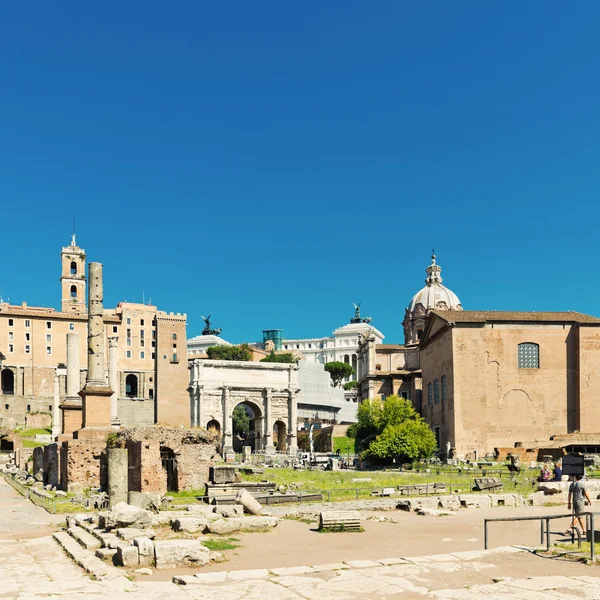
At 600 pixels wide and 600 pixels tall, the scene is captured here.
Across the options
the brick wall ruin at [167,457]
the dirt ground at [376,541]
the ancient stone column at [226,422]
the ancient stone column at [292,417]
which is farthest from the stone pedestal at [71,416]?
the ancient stone column at [292,417]

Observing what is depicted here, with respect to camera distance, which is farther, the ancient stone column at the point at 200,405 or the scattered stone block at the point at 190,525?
the ancient stone column at the point at 200,405

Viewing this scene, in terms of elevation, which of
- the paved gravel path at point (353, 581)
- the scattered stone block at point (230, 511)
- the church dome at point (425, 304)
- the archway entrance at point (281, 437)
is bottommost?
the archway entrance at point (281, 437)

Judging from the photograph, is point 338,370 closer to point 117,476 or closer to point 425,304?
point 425,304

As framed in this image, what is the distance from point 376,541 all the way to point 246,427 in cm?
6089

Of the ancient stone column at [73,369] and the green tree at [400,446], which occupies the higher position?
the ancient stone column at [73,369]

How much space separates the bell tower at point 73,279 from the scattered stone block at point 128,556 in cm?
7734

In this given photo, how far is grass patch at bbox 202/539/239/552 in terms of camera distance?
41.1 feet

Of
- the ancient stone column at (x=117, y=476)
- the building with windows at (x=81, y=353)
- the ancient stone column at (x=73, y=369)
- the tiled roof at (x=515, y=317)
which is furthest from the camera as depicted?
the building with windows at (x=81, y=353)

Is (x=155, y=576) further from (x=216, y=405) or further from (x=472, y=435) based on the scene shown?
(x=216, y=405)

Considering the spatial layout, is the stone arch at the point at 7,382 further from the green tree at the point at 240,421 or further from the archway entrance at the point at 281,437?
the archway entrance at the point at 281,437

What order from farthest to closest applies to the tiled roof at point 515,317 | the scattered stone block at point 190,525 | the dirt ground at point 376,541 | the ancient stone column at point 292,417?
the ancient stone column at point 292,417 → the tiled roof at point 515,317 → the scattered stone block at point 190,525 → the dirt ground at point 376,541

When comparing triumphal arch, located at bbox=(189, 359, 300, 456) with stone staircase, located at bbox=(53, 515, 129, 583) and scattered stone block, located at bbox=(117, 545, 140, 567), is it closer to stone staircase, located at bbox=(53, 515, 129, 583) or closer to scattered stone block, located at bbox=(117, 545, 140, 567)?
stone staircase, located at bbox=(53, 515, 129, 583)

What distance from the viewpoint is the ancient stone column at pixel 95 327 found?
26.0 meters

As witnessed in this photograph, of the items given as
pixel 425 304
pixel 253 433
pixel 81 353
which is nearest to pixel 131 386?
pixel 81 353
